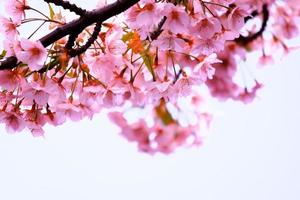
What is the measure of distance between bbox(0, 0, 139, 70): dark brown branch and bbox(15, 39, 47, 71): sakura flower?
0.12ft

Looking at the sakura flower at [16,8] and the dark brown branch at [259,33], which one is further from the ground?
the dark brown branch at [259,33]

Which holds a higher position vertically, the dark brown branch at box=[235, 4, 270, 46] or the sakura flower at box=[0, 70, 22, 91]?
the dark brown branch at box=[235, 4, 270, 46]

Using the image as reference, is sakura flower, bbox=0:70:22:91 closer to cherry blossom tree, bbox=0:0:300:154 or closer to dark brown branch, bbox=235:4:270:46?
cherry blossom tree, bbox=0:0:300:154

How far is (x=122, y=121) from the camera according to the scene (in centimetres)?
679

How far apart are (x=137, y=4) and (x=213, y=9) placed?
36cm

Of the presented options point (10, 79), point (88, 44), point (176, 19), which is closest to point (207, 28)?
point (176, 19)

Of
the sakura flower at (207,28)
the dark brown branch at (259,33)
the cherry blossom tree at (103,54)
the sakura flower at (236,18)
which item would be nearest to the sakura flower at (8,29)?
the cherry blossom tree at (103,54)

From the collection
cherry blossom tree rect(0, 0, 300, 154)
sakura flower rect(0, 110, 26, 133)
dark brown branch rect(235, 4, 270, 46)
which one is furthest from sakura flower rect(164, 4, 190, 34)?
dark brown branch rect(235, 4, 270, 46)

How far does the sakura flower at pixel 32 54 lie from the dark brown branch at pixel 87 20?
0.12 feet

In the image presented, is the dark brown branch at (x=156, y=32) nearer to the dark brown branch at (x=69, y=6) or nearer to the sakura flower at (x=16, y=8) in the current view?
the dark brown branch at (x=69, y=6)

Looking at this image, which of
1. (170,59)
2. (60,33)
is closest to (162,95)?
(170,59)

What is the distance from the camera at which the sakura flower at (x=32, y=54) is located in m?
2.07

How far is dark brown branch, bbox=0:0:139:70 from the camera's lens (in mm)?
2076

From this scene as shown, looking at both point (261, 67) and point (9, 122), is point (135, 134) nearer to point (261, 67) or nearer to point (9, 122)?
point (261, 67)
